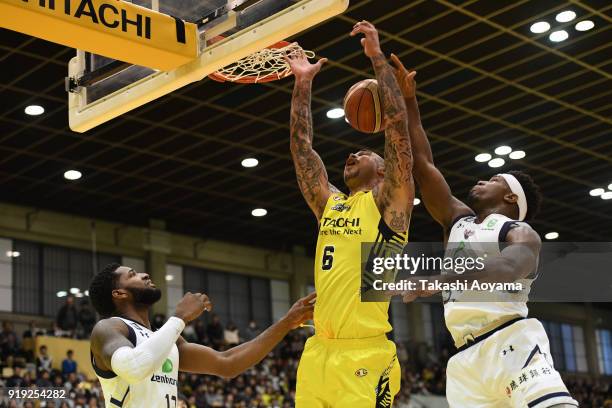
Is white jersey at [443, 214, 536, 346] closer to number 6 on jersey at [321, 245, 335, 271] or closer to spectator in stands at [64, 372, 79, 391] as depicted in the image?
A: number 6 on jersey at [321, 245, 335, 271]

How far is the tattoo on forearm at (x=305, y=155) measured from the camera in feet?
21.0

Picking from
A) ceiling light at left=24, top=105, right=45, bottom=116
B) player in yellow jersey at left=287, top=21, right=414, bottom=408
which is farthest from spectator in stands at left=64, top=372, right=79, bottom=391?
player in yellow jersey at left=287, top=21, right=414, bottom=408

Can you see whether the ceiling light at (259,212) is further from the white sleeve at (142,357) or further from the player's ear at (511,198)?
the white sleeve at (142,357)

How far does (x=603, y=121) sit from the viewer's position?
19.8 metres

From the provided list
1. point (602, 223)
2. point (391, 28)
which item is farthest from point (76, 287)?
point (602, 223)

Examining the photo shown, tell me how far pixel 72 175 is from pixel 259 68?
13.9 m

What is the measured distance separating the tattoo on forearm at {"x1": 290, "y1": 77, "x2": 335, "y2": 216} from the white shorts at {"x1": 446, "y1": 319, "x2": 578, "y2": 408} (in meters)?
1.29

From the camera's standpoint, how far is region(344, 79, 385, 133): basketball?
650 centimetres

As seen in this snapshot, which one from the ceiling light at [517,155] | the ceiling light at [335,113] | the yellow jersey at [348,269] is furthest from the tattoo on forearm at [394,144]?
the ceiling light at [517,155]

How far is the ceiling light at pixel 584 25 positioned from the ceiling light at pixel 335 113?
4377mm

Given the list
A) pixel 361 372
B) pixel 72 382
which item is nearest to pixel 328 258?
pixel 361 372

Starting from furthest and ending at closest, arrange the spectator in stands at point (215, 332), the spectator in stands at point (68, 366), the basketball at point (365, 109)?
the spectator in stands at point (215, 332) → the spectator in stands at point (68, 366) → the basketball at point (365, 109)

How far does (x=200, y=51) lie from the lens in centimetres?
716

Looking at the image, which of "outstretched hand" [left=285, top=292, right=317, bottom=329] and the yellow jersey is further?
"outstretched hand" [left=285, top=292, right=317, bottom=329]
